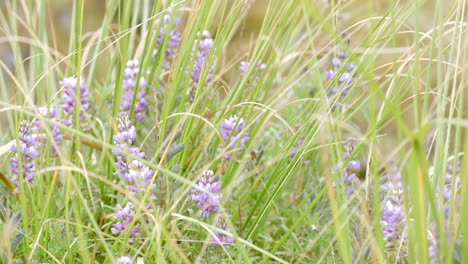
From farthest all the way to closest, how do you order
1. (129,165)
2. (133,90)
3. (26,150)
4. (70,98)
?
1. (133,90)
2. (70,98)
3. (26,150)
4. (129,165)

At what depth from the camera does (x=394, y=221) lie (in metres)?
1.40

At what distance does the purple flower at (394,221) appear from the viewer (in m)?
1.35

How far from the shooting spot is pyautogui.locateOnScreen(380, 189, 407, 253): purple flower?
4.42ft

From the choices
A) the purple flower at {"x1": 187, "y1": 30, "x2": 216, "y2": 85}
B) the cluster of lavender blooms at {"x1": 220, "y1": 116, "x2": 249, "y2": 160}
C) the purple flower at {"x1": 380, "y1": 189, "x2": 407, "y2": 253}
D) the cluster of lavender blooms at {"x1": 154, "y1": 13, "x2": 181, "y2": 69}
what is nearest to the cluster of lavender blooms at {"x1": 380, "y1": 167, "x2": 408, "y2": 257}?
the purple flower at {"x1": 380, "y1": 189, "x2": 407, "y2": 253}

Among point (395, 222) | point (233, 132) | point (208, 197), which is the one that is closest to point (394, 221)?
point (395, 222)

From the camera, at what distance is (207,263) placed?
151 cm

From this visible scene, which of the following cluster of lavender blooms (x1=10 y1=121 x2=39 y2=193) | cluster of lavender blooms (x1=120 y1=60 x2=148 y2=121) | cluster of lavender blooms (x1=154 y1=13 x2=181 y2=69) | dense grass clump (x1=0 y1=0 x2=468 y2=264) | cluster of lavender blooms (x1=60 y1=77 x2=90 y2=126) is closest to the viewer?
dense grass clump (x1=0 y1=0 x2=468 y2=264)

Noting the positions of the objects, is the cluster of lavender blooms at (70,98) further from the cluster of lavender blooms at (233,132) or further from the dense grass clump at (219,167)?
the cluster of lavender blooms at (233,132)

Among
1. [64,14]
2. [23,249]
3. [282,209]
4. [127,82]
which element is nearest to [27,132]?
[23,249]

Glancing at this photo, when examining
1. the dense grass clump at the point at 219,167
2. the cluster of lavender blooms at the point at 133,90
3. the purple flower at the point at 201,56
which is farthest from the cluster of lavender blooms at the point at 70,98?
the purple flower at the point at 201,56

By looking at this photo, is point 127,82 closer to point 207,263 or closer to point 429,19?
point 207,263

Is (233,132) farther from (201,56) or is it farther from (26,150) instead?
(26,150)

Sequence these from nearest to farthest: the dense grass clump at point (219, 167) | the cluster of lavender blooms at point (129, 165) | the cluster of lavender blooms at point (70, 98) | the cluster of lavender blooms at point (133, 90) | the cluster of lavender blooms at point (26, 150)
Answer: the dense grass clump at point (219, 167) → the cluster of lavender blooms at point (129, 165) → the cluster of lavender blooms at point (26, 150) → the cluster of lavender blooms at point (70, 98) → the cluster of lavender blooms at point (133, 90)

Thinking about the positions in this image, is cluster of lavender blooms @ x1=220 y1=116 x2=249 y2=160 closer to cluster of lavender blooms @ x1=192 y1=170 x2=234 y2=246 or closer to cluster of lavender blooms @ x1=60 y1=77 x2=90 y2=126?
cluster of lavender blooms @ x1=192 y1=170 x2=234 y2=246
